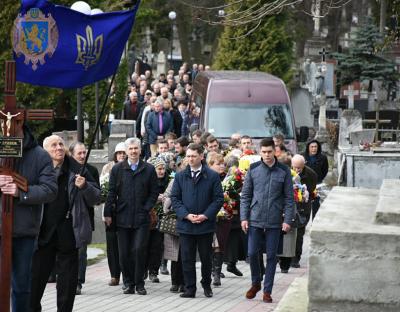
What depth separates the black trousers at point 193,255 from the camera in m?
13.9

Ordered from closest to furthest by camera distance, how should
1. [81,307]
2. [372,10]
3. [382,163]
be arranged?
[81,307] < [382,163] < [372,10]

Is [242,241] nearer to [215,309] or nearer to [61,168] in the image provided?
[215,309]

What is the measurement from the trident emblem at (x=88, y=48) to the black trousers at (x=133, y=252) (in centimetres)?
387

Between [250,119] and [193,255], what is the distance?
11801mm

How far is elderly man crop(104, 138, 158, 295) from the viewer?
14.1 m

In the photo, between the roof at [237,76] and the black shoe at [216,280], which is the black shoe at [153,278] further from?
the roof at [237,76]

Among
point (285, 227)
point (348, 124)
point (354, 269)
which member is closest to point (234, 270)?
point (285, 227)

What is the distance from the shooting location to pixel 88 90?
2753 cm

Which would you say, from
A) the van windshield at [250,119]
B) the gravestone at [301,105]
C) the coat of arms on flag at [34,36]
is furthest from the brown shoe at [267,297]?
the gravestone at [301,105]

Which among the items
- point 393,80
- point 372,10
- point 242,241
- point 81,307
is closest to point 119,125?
point 242,241

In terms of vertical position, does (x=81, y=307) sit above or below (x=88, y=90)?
below

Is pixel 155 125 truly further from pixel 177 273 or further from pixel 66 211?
pixel 66 211

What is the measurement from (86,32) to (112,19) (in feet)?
0.94

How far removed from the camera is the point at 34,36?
10227 mm
